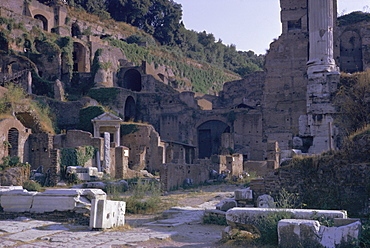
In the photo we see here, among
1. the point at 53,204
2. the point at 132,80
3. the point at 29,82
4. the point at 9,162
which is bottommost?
the point at 53,204

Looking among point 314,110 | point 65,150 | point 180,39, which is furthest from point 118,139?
point 180,39

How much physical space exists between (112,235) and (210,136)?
34200mm

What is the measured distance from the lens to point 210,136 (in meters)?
42.7

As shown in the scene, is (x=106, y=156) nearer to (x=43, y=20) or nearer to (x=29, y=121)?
(x=29, y=121)

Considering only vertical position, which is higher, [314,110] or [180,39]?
[180,39]

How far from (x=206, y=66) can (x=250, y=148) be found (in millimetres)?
23967

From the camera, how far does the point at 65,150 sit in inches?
897

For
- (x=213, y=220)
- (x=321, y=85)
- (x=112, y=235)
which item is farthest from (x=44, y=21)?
(x=112, y=235)

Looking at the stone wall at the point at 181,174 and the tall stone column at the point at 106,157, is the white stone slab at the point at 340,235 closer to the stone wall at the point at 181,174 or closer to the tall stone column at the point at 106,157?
the stone wall at the point at 181,174

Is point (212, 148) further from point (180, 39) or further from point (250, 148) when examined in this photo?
point (180, 39)

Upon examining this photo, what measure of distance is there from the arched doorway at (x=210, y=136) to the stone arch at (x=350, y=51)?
11.0 meters

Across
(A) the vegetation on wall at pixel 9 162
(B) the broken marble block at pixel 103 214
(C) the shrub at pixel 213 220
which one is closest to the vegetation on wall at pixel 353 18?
(A) the vegetation on wall at pixel 9 162

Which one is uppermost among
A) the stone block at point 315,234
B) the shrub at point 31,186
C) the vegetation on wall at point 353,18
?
the vegetation on wall at point 353,18

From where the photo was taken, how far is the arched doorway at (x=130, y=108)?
4141cm
